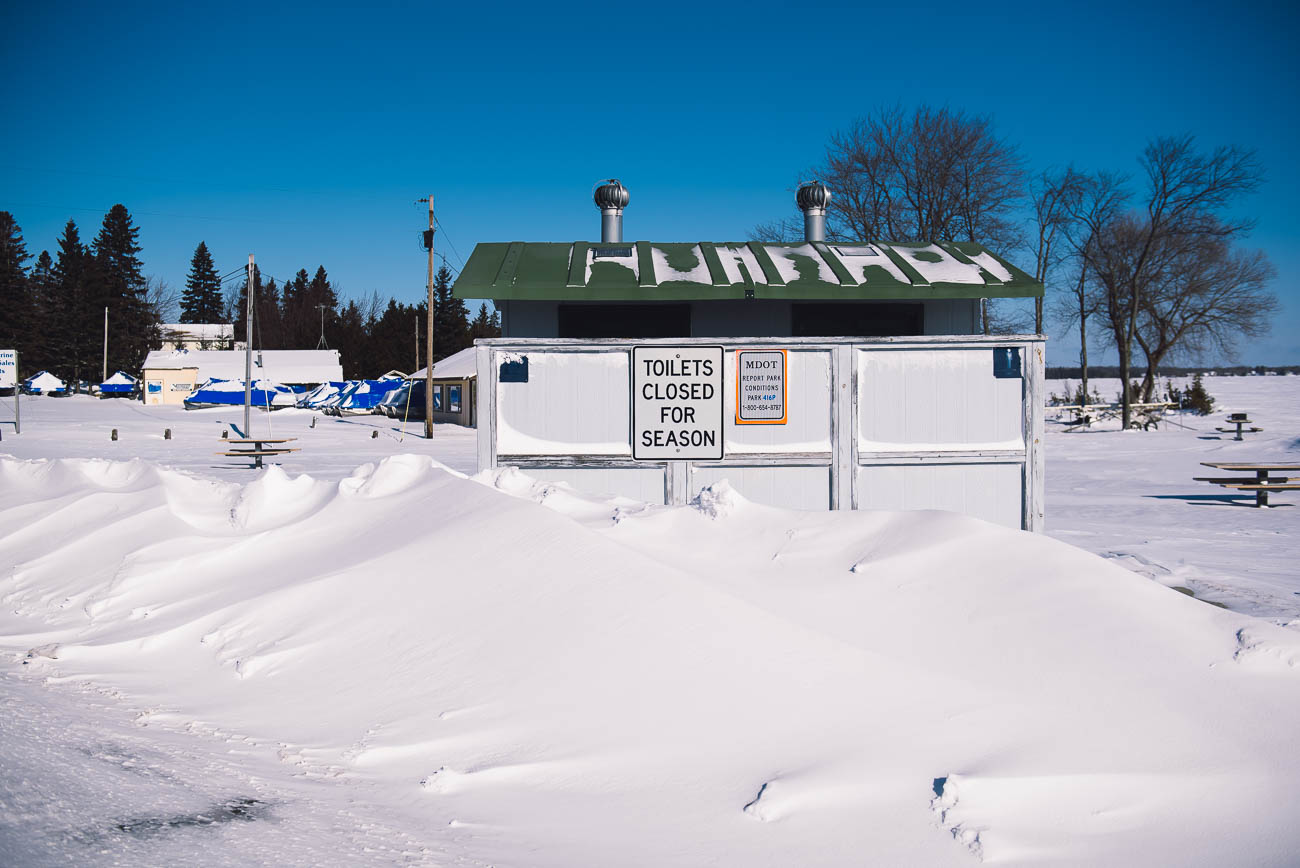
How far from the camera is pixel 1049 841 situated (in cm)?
349

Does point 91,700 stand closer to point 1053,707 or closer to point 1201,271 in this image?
point 1053,707

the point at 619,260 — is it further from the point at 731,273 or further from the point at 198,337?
the point at 198,337

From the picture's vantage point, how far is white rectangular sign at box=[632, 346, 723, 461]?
29.7ft

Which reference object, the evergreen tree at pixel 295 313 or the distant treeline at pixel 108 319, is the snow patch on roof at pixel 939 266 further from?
the evergreen tree at pixel 295 313

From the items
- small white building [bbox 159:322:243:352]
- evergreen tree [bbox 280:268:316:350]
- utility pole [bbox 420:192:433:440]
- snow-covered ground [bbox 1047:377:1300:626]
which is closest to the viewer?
snow-covered ground [bbox 1047:377:1300:626]

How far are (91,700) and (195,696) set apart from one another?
50 centimetres

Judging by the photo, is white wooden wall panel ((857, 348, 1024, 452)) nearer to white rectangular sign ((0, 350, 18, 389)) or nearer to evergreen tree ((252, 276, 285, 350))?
white rectangular sign ((0, 350, 18, 389))

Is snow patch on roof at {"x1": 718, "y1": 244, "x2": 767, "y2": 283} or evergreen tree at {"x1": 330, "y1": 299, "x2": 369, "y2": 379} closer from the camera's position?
snow patch on roof at {"x1": 718, "y1": 244, "x2": 767, "y2": 283}

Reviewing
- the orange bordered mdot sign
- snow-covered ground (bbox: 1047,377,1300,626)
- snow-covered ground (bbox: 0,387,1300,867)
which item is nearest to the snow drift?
snow-covered ground (bbox: 0,387,1300,867)

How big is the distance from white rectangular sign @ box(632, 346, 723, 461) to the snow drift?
1.65 metres

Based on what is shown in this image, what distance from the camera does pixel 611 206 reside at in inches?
511

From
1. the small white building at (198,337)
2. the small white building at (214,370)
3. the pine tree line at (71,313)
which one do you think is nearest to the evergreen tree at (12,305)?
the pine tree line at (71,313)

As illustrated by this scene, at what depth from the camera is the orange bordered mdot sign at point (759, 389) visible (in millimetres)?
9039

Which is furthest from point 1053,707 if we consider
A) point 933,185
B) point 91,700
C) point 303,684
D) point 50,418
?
point 50,418
